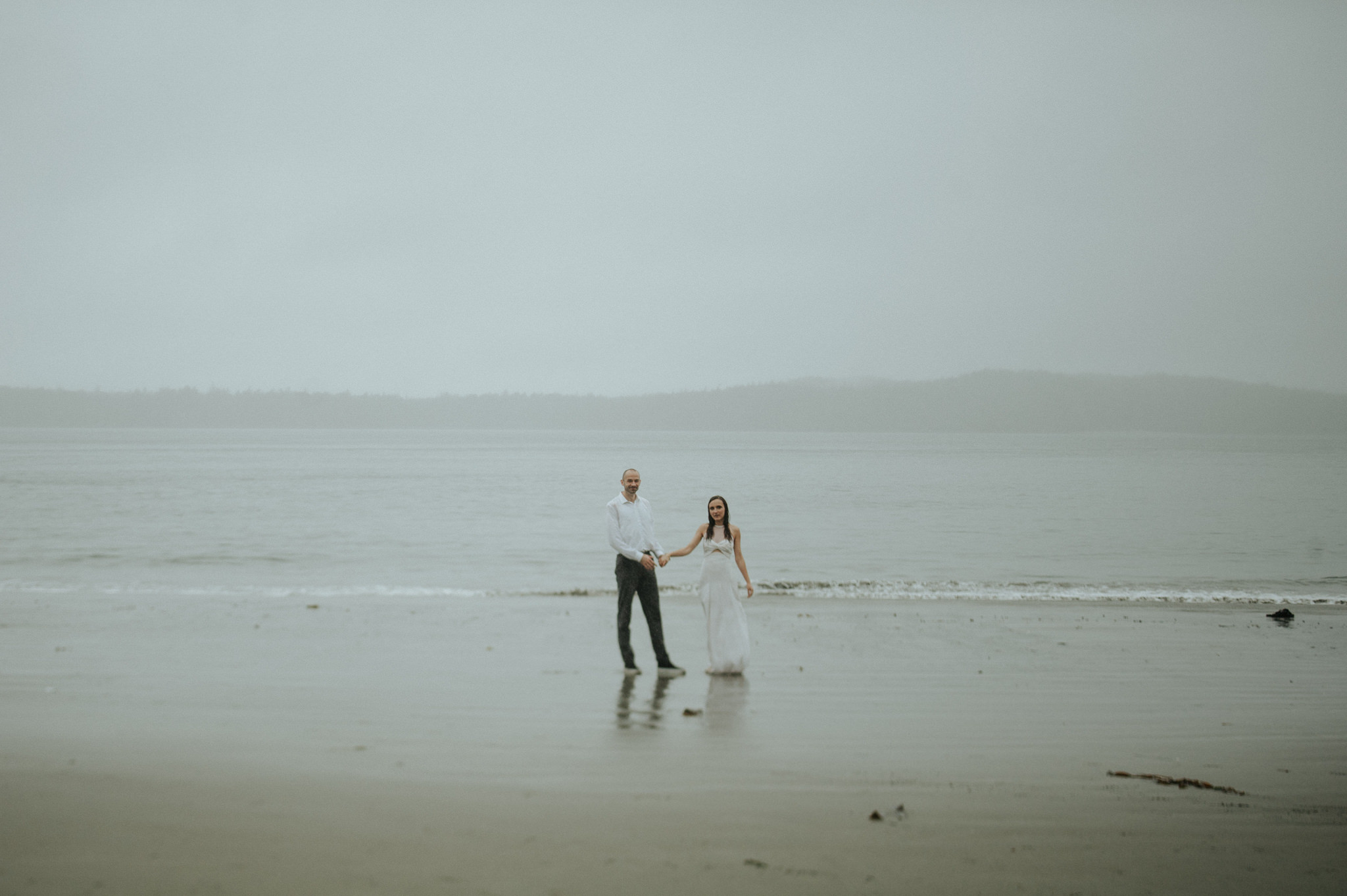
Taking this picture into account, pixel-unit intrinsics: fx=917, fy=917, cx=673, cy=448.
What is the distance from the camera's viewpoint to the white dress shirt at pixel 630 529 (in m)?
9.95

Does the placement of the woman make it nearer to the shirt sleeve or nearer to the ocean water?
the shirt sleeve

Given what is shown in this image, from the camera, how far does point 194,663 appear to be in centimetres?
1028

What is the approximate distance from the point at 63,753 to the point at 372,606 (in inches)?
359

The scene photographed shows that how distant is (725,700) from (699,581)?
1.67 metres

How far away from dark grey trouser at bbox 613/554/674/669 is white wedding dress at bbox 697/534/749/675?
53cm

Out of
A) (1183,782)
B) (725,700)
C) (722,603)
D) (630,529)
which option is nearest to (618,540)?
(630,529)

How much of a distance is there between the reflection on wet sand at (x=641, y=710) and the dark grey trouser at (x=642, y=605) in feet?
1.16

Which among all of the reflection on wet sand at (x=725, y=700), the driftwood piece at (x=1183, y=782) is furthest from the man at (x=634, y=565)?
the driftwood piece at (x=1183, y=782)

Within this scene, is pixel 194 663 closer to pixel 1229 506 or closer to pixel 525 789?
pixel 525 789

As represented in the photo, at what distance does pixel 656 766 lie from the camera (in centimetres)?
643

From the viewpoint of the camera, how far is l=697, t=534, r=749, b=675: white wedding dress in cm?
988

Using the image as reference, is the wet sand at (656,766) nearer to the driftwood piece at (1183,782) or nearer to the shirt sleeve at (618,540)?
the driftwood piece at (1183,782)

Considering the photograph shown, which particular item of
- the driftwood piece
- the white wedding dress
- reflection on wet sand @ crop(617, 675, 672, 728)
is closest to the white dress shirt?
the white wedding dress

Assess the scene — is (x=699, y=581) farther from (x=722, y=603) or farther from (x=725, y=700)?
(x=725, y=700)
